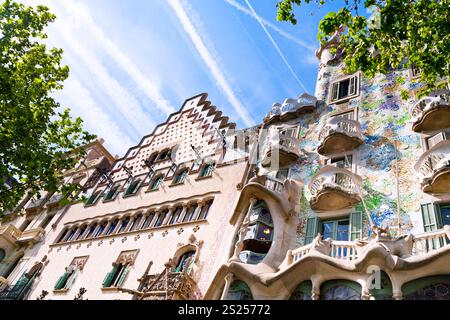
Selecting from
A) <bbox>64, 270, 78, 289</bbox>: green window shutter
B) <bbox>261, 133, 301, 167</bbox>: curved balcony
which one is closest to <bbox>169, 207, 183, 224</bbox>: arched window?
<bbox>261, 133, 301, 167</bbox>: curved balcony

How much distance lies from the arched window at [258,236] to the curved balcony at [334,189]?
5.81 feet

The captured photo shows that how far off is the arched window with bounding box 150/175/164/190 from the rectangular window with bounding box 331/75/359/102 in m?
10.7

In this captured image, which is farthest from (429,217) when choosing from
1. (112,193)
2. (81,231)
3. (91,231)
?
(81,231)

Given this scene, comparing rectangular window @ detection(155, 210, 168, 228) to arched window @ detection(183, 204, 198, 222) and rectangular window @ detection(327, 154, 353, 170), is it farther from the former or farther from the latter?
rectangular window @ detection(327, 154, 353, 170)

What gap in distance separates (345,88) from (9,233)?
23.0m

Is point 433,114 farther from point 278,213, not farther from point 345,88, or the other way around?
point 278,213

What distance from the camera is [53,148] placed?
14570mm

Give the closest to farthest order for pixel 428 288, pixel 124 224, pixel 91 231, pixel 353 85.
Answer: pixel 428 288 → pixel 353 85 → pixel 124 224 → pixel 91 231

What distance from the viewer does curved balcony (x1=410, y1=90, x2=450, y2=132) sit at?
12.7m

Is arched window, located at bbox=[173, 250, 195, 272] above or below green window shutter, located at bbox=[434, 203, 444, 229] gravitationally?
below

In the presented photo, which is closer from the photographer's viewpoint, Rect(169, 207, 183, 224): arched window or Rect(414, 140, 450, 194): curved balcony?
Rect(414, 140, 450, 194): curved balcony

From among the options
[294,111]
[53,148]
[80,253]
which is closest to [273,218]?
[294,111]

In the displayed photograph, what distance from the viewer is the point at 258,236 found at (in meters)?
12.5

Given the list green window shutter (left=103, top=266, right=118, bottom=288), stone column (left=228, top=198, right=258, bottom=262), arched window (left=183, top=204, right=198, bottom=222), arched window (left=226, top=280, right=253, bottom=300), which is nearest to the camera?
arched window (left=226, top=280, right=253, bottom=300)
